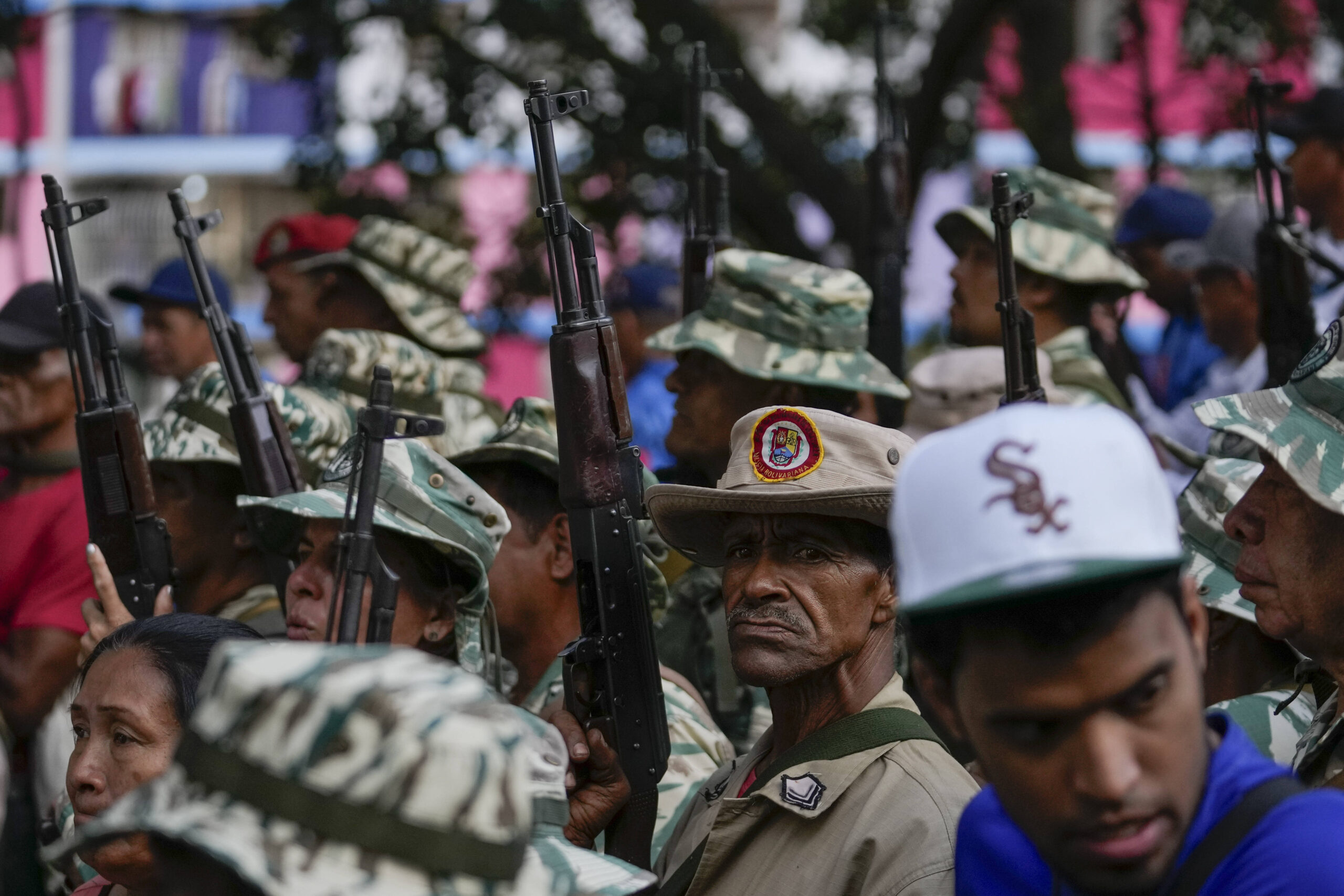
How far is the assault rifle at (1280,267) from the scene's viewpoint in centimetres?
543

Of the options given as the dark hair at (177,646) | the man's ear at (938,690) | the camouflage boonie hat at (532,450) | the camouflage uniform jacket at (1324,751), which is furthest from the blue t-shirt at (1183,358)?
the man's ear at (938,690)

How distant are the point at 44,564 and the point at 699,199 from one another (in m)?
2.50

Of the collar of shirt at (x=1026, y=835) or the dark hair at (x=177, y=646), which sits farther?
the dark hair at (x=177, y=646)

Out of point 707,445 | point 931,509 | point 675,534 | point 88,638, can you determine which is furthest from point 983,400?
point 931,509

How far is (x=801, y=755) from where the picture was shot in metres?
3.11

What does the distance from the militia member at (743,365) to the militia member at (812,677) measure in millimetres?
1128

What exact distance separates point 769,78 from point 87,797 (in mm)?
7571

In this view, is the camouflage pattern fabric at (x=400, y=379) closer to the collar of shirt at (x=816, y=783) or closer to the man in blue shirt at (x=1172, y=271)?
the collar of shirt at (x=816, y=783)

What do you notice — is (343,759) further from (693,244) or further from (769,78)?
(769,78)

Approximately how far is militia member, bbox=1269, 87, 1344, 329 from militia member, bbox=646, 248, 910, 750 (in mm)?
2102

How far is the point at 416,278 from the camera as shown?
6.75 meters

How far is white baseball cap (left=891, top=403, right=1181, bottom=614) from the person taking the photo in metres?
1.70

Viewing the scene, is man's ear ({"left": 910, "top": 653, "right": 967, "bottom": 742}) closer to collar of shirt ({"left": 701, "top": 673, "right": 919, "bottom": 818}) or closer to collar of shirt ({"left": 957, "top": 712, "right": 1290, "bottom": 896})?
collar of shirt ({"left": 957, "top": 712, "right": 1290, "bottom": 896})

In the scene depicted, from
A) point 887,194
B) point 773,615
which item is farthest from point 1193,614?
point 887,194
